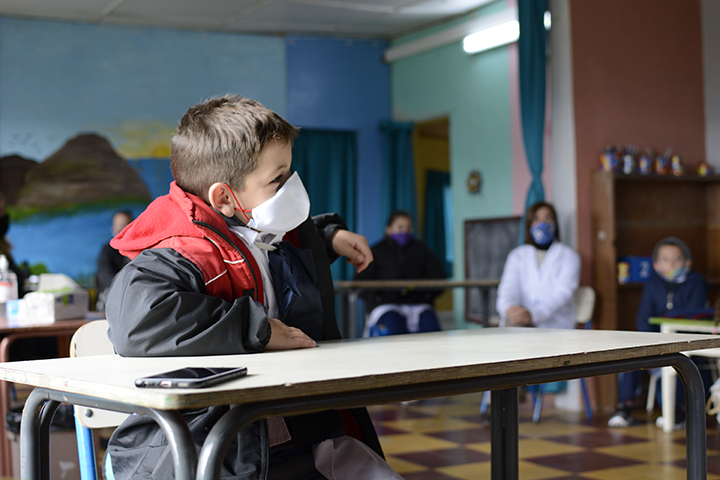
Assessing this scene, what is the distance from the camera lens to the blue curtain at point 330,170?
6.90 m

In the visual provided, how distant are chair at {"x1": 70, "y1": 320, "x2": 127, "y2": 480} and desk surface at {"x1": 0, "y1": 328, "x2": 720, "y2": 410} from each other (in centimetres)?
36

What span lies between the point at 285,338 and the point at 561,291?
3.33 meters

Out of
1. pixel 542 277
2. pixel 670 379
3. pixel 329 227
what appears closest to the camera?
pixel 329 227

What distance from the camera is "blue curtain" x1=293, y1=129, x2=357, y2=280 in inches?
272

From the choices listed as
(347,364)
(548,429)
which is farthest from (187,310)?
(548,429)

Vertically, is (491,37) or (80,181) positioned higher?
(491,37)

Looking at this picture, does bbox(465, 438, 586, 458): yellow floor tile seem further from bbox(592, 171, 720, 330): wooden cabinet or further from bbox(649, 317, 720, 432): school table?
bbox(592, 171, 720, 330): wooden cabinet

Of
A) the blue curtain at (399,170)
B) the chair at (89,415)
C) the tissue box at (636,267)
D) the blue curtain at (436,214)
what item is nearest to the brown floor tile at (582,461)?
the tissue box at (636,267)

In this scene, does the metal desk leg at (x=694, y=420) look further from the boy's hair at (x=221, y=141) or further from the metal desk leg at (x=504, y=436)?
the boy's hair at (x=221, y=141)

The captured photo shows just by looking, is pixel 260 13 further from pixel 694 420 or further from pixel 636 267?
pixel 694 420

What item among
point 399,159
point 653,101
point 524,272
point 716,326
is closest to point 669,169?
point 653,101

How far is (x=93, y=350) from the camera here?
1.60 m

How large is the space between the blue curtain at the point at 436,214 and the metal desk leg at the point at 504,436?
5952 mm

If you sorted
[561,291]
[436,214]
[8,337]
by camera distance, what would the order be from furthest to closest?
[436,214]
[561,291]
[8,337]
